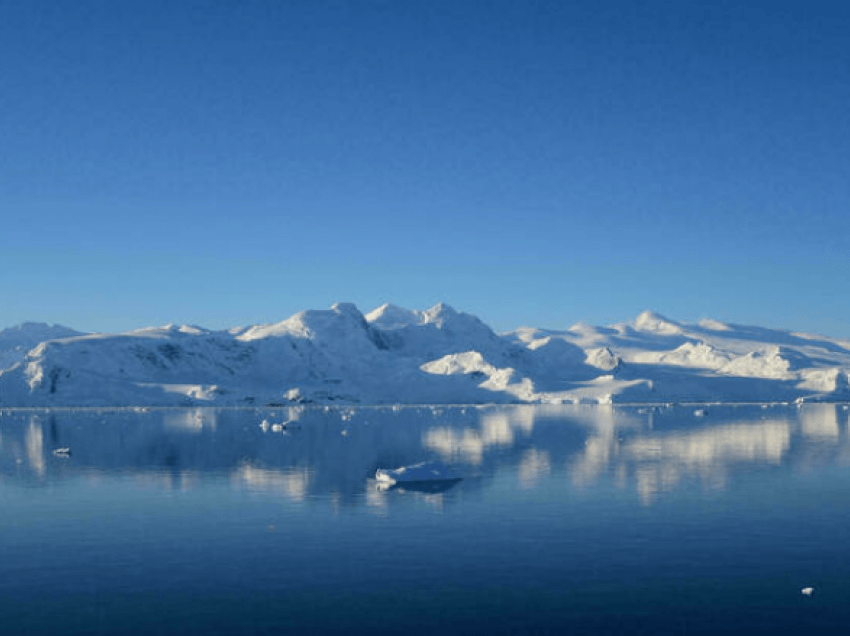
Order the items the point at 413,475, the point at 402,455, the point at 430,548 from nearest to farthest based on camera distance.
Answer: the point at 430,548 < the point at 413,475 < the point at 402,455

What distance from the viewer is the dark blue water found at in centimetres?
2583

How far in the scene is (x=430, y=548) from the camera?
114 ft

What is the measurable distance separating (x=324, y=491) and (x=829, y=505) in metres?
29.0

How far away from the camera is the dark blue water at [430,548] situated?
25.8 meters

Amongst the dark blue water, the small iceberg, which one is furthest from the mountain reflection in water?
the small iceberg

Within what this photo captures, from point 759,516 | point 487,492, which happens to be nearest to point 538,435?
point 487,492

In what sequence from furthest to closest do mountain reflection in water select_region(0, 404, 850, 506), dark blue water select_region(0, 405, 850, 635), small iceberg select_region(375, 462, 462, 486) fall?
mountain reflection in water select_region(0, 404, 850, 506) < small iceberg select_region(375, 462, 462, 486) < dark blue water select_region(0, 405, 850, 635)

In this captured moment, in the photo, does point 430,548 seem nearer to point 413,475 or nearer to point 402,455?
point 413,475

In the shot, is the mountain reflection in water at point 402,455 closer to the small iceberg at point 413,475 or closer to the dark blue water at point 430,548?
the dark blue water at point 430,548

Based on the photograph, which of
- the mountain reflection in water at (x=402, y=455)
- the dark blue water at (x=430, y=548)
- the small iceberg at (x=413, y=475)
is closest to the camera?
the dark blue water at (x=430, y=548)

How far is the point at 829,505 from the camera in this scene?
1797 inches

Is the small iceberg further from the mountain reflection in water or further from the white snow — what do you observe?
the mountain reflection in water

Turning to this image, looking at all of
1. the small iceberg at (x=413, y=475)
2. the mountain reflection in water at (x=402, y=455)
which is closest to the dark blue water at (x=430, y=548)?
the mountain reflection in water at (x=402, y=455)

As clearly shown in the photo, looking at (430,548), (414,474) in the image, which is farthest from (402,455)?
(430,548)
